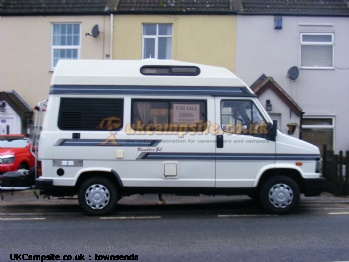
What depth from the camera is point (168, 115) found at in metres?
8.65

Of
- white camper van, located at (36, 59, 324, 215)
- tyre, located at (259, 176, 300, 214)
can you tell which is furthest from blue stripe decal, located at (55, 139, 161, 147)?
tyre, located at (259, 176, 300, 214)

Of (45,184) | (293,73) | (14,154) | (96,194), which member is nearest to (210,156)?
(96,194)

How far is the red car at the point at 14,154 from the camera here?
1252 centimetres

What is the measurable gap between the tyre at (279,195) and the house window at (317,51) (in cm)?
923

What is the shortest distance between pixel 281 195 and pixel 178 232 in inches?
95.5

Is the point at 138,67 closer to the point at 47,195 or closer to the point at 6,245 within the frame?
the point at 47,195

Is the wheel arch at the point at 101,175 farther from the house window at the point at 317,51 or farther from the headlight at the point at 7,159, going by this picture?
the house window at the point at 317,51

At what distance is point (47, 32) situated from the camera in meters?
17.1

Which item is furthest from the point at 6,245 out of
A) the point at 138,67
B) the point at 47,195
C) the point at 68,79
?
the point at 138,67

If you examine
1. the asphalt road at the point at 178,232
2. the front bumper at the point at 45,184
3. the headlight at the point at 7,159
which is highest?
the headlight at the point at 7,159

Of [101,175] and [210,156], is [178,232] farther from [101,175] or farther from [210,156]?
[101,175]

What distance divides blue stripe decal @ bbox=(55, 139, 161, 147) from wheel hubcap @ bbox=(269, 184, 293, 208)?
2.47 m

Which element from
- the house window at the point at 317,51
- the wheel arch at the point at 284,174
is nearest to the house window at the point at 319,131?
the house window at the point at 317,51

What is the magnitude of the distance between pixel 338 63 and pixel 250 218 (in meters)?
10.3
